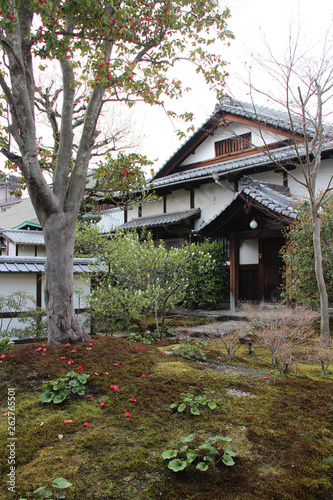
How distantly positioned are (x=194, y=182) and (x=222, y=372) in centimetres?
1099

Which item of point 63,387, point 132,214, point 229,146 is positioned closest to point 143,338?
point 63,387

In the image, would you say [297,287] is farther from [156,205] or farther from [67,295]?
[156,205]

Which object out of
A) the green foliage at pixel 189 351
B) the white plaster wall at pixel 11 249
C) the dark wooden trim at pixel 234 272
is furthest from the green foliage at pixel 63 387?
the white plaster wall at pixel 11 249

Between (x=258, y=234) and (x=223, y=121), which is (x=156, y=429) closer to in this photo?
(x=258, y=234)

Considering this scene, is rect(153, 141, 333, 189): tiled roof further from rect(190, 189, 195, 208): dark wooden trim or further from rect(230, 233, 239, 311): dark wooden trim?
rect(230, 233, 239, 311): dark wooden trim

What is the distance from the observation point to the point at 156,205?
55.2ft

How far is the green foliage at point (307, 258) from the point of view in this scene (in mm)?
8141

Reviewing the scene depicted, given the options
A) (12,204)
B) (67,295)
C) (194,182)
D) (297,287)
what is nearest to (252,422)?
(67,295)

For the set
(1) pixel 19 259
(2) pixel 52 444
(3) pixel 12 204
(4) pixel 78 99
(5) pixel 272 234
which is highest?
(3) pixel 12 204

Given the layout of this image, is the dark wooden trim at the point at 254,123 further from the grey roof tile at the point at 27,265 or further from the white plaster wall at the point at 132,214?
the grey roof tile at the point at 27,265

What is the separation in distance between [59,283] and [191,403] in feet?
8.83

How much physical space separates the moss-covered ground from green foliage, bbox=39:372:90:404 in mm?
76

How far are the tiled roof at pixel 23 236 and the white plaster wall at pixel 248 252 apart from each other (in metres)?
12.5

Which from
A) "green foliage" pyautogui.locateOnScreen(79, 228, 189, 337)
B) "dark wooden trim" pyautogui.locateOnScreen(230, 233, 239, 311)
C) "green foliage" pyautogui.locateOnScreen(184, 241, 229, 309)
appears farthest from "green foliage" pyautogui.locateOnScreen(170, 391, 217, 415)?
"green foliage" pyautogui.locateOnScreen(184, 241, 229, 309)
